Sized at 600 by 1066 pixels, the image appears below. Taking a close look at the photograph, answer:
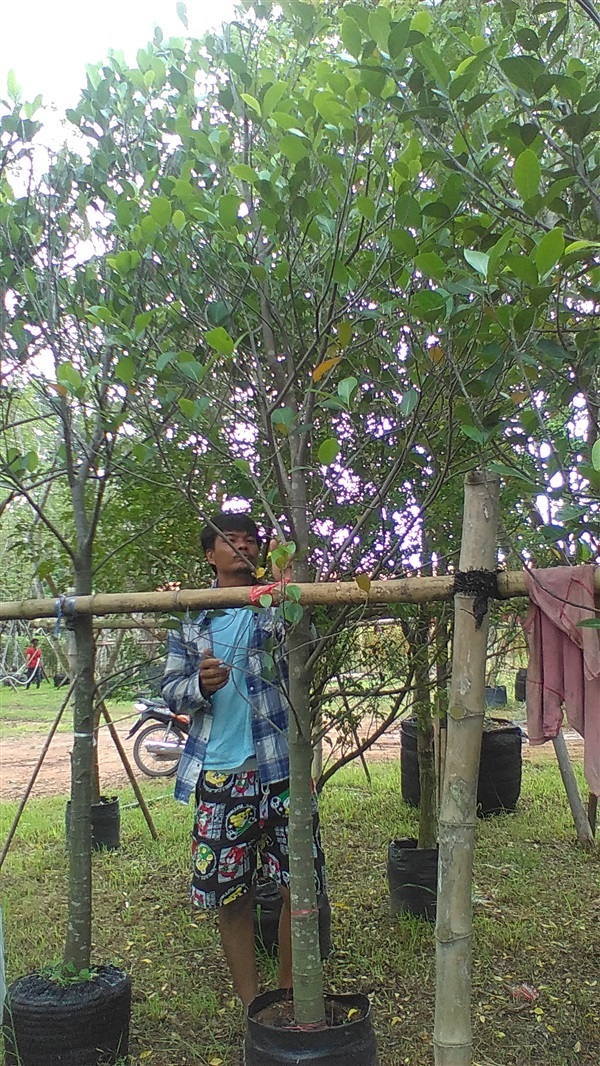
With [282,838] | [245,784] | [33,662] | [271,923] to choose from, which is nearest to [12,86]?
[245,784]

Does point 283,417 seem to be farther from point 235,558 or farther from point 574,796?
point 574,796

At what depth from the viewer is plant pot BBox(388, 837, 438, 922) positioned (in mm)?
3734

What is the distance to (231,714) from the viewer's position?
2775mm

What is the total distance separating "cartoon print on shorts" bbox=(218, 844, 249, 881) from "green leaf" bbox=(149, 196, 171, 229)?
188cm

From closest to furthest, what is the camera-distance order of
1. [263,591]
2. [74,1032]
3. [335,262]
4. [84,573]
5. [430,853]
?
[335,262], [263,591], [74,1032], [84,573], [430,853]

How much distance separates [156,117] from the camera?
2.65 metres

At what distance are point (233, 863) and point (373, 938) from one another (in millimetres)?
1308

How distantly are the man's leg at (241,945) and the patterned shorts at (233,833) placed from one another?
6cm

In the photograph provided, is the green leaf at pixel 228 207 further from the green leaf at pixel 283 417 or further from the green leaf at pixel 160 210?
the green leaf at pixel 283 417

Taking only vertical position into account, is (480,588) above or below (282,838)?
above

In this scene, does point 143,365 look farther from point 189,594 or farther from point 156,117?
point 156,117

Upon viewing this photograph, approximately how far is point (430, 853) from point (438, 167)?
2.81 metres

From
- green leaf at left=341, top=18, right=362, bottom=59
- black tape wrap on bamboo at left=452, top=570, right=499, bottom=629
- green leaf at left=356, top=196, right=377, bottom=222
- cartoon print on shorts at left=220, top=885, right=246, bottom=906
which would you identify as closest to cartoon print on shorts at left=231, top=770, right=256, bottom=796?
cartoon print on shorts at left=220, top=885, right=246, bottom=906

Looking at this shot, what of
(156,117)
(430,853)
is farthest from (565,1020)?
(156,117)
